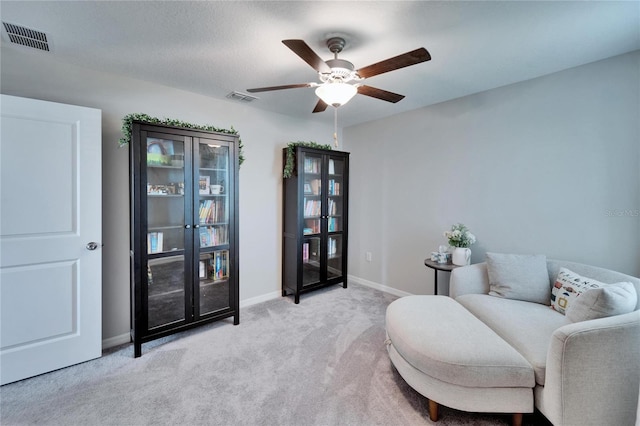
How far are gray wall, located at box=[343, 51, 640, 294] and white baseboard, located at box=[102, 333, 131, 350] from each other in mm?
2968

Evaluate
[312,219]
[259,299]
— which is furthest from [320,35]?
[259,299]

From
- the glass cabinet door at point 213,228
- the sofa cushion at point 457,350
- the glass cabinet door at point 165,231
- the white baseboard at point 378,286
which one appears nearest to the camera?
the sofa cushion at point 457,350

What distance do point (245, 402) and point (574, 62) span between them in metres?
3.63

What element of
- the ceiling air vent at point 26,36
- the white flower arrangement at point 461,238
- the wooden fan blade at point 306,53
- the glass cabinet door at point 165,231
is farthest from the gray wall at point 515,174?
the ceiling air vent at point 26,36

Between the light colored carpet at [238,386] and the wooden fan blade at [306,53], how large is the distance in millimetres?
2143

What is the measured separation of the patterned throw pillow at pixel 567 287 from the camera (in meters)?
1.96

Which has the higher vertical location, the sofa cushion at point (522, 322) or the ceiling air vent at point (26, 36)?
the ceiling air vent at point (26, 36)

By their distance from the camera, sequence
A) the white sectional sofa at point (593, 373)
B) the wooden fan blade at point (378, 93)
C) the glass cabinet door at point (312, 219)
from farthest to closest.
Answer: the glass cabinet door at point (312, 219) < the wooden fan blade at point (378, 93) < the white sectional sofa at point (593, 373)

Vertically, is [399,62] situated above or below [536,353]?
above

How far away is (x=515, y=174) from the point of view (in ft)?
8.98

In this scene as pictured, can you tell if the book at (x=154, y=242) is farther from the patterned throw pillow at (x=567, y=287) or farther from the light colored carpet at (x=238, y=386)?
the patterned throw pillow at (x=567, y=287)

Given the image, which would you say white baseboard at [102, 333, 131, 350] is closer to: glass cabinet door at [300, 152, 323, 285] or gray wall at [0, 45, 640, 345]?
gray wall at [0, 45, 640, 345]

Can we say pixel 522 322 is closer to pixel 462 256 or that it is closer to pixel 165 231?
pixel 462 256

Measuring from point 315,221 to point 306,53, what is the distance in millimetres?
2396
